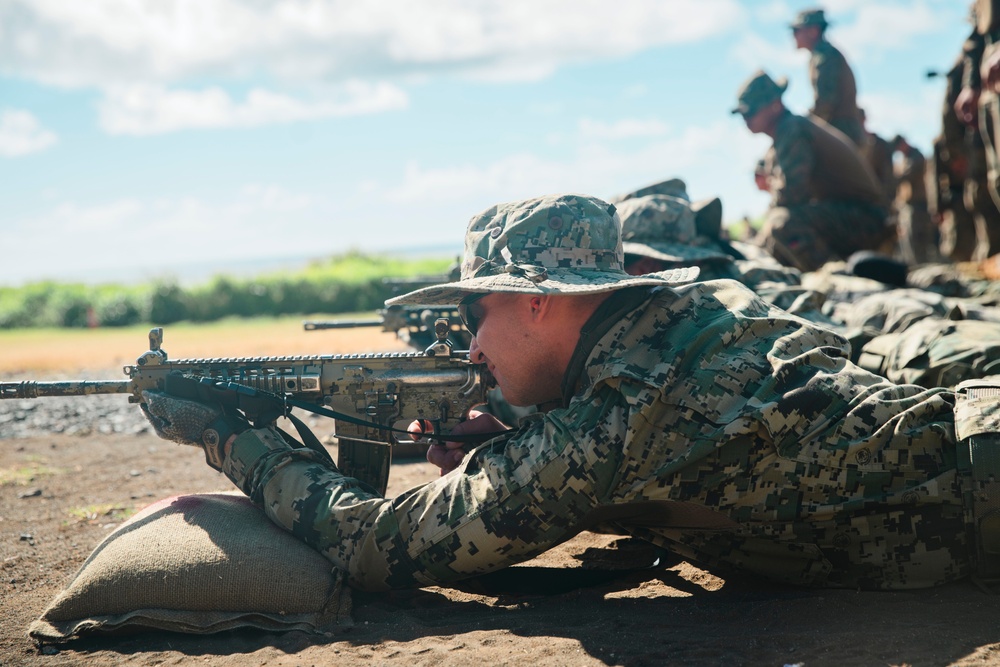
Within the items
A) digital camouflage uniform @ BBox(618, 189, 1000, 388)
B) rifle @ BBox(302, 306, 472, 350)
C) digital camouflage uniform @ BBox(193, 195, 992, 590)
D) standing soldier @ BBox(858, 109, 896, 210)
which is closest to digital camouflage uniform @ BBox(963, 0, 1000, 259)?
digital camouflage uniform @ BBox(618, 189, 1000, 388)

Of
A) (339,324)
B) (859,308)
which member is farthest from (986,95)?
(339,324)

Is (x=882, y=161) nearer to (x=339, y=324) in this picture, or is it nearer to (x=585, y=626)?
(x=339, y=324)

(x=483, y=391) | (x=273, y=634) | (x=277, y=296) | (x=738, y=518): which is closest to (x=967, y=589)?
(x=738, y=518)

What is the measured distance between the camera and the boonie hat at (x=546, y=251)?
324cm

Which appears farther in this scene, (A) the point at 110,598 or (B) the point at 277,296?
(B) the point at 277,296

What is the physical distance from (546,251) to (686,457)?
91cm

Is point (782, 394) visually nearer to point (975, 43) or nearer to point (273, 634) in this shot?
point (273, 634)

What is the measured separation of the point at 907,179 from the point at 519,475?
21.3 metres

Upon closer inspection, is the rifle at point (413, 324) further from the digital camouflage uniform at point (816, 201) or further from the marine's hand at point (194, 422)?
the digital camouflage uniform at point (816, 201)

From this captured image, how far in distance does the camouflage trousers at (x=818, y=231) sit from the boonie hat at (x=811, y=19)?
338cm

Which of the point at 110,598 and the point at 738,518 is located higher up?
the point at 738,518

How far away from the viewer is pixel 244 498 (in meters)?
3.96

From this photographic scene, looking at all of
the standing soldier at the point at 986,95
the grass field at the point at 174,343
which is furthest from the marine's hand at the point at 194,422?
the standing soldier at the point at 986,95

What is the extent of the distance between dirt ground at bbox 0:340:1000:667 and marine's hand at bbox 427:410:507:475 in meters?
0.55
